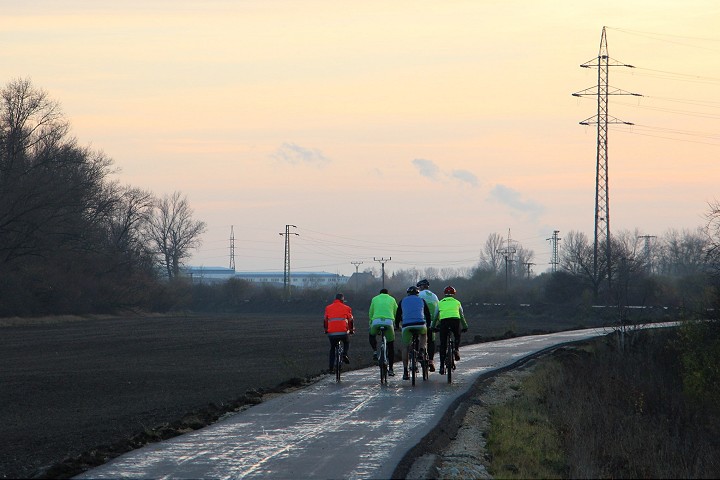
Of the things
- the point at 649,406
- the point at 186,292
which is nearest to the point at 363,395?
the point at 649,406

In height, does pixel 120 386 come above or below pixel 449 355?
below

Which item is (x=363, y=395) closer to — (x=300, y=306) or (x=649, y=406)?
(x=649, y=406)

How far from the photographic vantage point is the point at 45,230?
74.0 metres

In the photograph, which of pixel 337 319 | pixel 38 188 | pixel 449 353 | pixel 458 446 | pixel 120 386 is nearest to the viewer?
pixel 458 446

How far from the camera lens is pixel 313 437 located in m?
14.8

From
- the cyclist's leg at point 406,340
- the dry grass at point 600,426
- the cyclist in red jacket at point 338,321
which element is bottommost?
the dry grass at point 600,426

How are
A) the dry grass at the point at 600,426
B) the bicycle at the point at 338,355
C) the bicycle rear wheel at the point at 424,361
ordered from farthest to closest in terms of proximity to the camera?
the bicycle at the point at 338,355, the bicycle rear wheel at the point at 424,361, the dry grass at the point at 600,426

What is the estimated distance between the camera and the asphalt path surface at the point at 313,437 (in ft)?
40.2

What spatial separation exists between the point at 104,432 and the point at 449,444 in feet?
19.7

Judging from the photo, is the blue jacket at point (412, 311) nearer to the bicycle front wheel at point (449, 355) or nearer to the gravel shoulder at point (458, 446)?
the bicycle front wheel at point (449, 355)

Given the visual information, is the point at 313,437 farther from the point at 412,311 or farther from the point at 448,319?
the point at 448,319

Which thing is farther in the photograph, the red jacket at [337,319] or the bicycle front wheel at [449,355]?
the red jacket at [337,319]

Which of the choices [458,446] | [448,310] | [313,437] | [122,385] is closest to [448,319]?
[448,310]

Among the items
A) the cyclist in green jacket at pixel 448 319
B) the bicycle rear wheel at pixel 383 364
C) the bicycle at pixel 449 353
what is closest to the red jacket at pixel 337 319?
the bicycle rear wheel at pixel 383 364
